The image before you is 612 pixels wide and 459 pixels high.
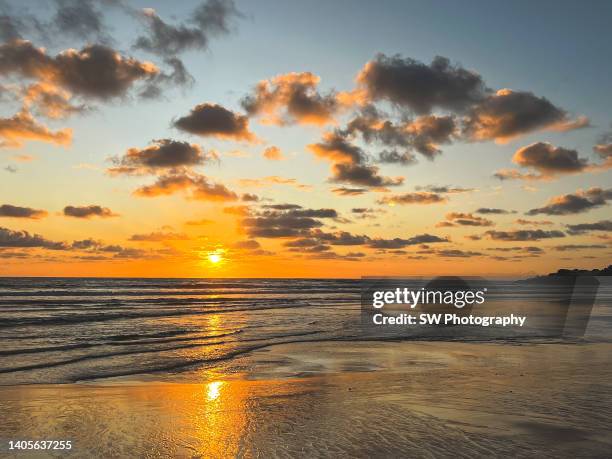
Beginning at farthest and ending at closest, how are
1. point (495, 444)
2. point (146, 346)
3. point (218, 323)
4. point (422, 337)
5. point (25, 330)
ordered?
1. point (218, 323)
2. point (25, 330)
3. point (422, 337)
4. point (146, 346)
5. point (495, 444)

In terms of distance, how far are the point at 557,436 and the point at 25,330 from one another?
84.0 ft

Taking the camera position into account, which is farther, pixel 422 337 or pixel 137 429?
pixel 422 337

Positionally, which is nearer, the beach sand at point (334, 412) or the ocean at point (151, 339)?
the beach sand at point (334, 412)

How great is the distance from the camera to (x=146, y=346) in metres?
20.2

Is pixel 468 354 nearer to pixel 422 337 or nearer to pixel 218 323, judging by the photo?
pixel 422 337

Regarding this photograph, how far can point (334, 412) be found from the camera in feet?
31.3

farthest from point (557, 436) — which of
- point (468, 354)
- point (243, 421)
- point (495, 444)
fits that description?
point (468, 354)

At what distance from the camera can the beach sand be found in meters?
7.50

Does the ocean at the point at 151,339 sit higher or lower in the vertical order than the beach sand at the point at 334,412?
lower

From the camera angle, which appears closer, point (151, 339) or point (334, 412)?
point (334, 412)

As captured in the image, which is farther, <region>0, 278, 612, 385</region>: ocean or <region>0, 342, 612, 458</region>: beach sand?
<region>0, 278, 612, 385</region>: ocean

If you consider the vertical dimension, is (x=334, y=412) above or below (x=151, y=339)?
above

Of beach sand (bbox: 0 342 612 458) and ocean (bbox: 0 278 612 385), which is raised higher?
beach sand (bbox: 0 342 612 458)

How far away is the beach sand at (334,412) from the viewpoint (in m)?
7.50
